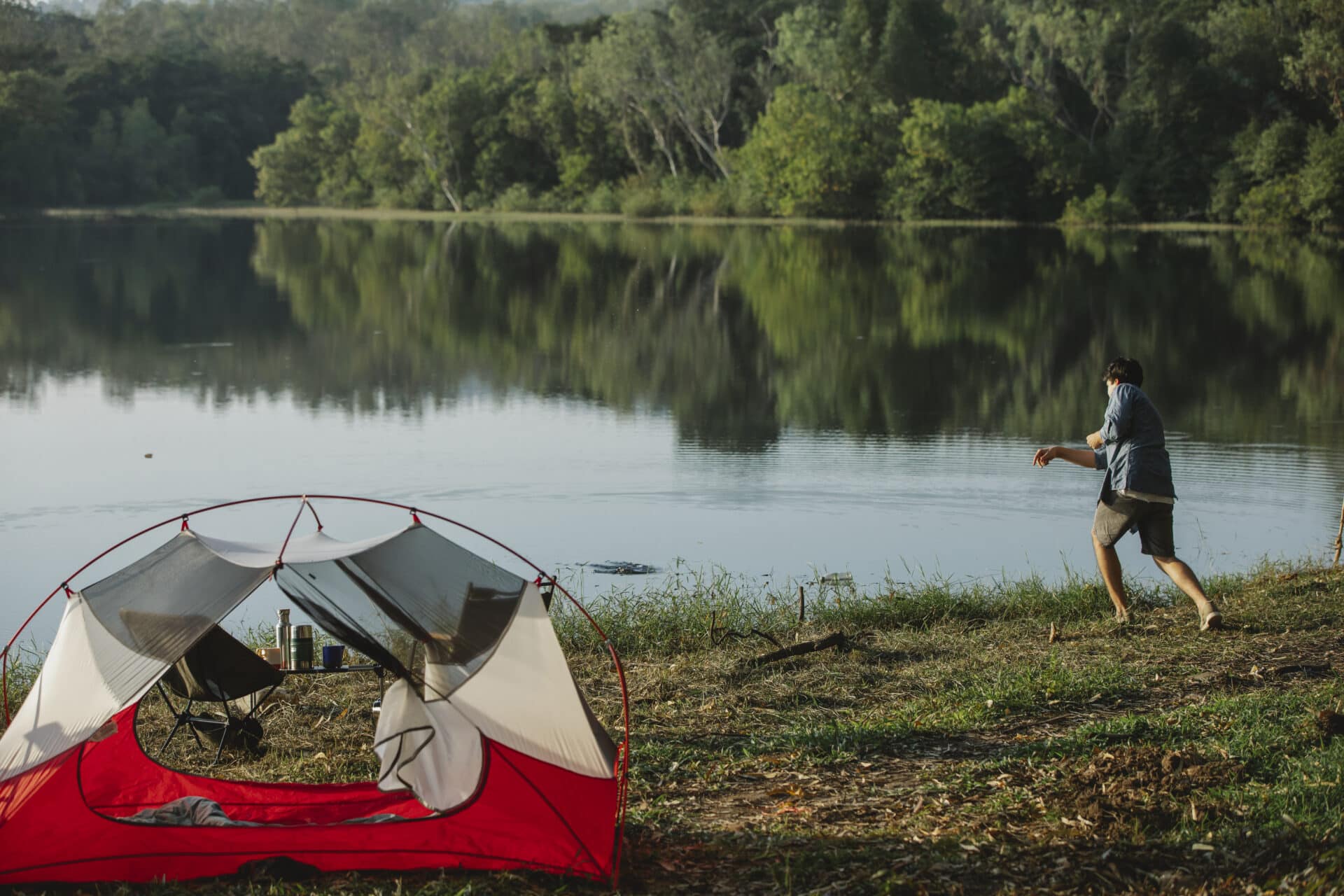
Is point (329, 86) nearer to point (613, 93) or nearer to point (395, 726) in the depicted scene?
point (613, 93)

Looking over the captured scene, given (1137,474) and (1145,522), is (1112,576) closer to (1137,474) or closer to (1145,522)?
(1145,522)

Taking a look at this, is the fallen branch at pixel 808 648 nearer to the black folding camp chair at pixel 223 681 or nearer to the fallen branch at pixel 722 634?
the fallen branch at pixel 722 634

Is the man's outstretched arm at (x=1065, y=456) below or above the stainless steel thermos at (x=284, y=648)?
above

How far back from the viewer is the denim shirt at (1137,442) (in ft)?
24.2

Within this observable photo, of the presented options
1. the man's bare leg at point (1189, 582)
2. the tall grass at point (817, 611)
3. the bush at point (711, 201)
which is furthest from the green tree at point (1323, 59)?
the man's bare leg at point (1189, 582)

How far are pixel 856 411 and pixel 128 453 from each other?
7821 millimetres

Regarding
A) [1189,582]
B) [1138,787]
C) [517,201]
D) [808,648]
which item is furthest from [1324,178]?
[1138,787]

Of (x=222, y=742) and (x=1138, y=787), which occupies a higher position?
(x=1138, y=787)

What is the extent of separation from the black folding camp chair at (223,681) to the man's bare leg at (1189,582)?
4332 mm

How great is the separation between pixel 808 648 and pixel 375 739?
2740 mm

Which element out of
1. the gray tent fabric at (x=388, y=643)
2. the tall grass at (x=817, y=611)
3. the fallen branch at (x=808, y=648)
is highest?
the gray tent fabric at (x=388, y=643)

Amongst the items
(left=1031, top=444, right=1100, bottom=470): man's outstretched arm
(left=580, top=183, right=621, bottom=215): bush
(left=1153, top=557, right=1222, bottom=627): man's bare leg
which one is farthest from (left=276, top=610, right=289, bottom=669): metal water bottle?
(left=580, top=183, right=621, bottom=215): bush

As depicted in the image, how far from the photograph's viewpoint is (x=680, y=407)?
17.5 metres

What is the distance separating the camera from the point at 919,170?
54.9 metres
